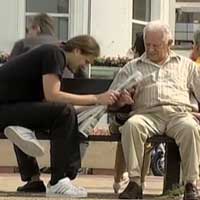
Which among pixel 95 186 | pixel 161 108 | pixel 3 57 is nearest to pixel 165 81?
pixel 161 108

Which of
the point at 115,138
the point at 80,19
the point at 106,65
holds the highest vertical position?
the point at 80,19

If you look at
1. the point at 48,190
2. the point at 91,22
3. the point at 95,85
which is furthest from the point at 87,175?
the point at 48,190

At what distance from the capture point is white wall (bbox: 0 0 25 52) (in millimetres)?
12297

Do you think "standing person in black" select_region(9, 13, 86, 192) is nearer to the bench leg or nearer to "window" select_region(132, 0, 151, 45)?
the bench leg

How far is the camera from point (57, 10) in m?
12.7

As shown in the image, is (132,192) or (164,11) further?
(164,11)

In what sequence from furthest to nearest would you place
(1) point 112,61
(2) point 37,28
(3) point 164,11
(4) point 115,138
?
(3) point 164,11 < (1) point 112,61 < (2) point 37,28 < (4) point 115,138

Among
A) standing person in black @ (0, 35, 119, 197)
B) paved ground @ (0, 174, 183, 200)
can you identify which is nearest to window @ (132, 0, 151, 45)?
paved ground @ (0, 174, 183, 200)

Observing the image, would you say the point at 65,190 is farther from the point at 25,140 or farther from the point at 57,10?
the point at 57,10

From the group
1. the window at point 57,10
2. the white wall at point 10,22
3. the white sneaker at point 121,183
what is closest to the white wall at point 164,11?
the window at point 57,10

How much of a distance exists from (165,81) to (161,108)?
10.5 inches

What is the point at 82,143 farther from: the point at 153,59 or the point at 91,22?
the point at 91,22

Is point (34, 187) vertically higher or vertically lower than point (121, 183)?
higher

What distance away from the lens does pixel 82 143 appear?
297 inches
